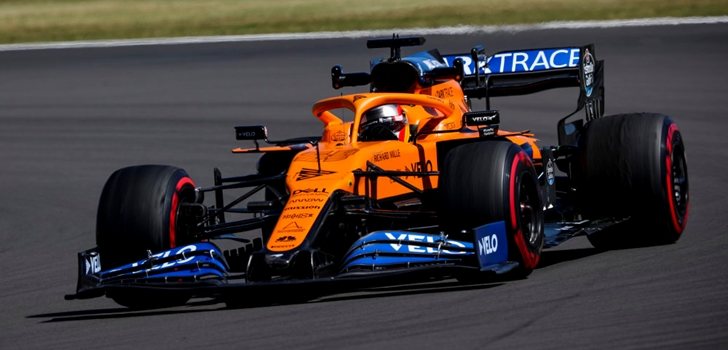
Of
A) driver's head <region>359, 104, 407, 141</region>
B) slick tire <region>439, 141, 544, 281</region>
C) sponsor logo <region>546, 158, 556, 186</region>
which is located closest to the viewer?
slick tire <region>439, 141, 544, 281</region>

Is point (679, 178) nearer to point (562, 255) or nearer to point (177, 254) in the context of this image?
point (562, 255)

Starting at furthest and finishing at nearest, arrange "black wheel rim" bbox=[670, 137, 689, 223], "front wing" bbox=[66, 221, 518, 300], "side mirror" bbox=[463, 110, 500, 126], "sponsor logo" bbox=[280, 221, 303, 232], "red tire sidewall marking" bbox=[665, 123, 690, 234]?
"black wheel rim" bbox=[670, 137, 689, 223] → "red tire sidewall marking" bbox=[665, 123, 690, 234] → "side mirror" bbox=[463, 110, 500, 126] → "sponsor logo" bbox=[280, 221, 303, 232] → "front wing" bbox=[66, 221, 518, 300]

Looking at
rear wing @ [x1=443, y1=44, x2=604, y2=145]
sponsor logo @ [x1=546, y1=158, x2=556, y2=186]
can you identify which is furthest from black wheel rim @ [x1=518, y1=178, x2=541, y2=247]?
rear wing @ [x1=443, y1=44, x2=604, y2=145]

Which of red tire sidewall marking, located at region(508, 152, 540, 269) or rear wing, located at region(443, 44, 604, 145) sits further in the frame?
rear wing, located at region(443, 44, 604, 145)

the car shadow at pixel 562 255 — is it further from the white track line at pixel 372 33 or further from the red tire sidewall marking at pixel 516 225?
the white track line at pixel 372 33

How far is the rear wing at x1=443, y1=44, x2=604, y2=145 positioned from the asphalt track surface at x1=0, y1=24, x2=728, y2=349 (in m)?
1.29

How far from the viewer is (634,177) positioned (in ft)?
35.6

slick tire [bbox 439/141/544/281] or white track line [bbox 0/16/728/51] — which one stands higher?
white track line [bbox 0/16/728/51]

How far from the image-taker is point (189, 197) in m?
10.3

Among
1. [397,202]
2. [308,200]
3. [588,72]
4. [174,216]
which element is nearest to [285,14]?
[588,72]

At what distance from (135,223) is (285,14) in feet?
69.7

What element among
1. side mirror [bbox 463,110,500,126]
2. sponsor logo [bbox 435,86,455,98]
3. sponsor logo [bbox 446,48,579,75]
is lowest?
side mirror [bbox 463,110,500,126]

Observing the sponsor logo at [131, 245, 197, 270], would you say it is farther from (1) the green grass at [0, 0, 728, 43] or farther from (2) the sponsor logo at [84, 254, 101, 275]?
(1) the green grass at [0, 0, 728, 43]

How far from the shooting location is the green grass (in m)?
25.8
